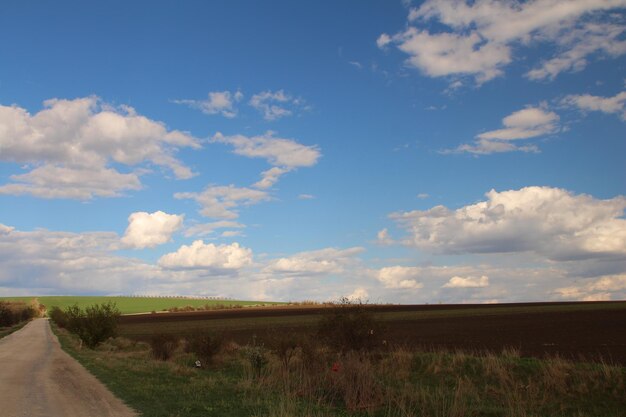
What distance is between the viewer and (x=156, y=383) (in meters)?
20.6

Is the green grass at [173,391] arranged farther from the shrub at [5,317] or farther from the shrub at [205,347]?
the shrub at [5,317]

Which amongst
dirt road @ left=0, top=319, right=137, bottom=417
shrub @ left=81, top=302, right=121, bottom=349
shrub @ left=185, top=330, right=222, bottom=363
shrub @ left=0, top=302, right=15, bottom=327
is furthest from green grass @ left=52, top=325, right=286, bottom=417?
shrub @ left=0, top=302, right=15, bottom=327

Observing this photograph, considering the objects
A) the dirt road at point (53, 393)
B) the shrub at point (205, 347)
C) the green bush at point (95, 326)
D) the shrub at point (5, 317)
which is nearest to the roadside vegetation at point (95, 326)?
the green bush at point (95, 326)

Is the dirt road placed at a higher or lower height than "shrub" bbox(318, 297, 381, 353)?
lower

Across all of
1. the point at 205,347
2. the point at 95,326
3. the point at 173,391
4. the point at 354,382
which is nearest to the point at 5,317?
the point at 95,326

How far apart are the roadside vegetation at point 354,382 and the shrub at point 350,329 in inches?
1.9

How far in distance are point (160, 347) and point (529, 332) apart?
29.7 meters

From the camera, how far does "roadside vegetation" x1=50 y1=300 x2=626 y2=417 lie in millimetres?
15672

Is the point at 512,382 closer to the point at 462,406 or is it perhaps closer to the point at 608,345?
the point at 462,406

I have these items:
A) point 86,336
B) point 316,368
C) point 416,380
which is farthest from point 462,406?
point 86,336

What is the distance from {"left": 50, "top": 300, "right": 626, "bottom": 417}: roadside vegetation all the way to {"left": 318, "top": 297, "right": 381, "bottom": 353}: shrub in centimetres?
5

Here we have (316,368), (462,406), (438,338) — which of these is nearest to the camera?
(462,406)

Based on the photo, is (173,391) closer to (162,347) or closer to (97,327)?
(162,347)

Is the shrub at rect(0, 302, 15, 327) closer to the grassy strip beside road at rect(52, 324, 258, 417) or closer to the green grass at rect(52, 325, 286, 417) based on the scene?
the grassy strip beside road at rect(52, 324, 258, 417)
